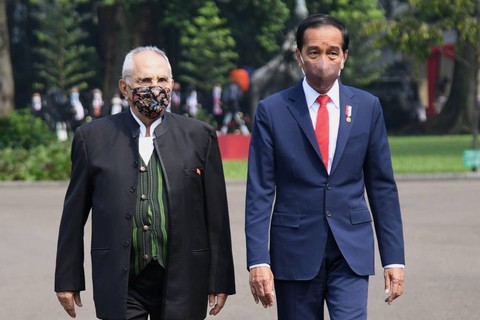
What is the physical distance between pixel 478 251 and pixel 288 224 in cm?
753

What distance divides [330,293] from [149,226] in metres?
0.74

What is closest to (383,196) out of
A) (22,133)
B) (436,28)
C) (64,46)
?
(436,28)

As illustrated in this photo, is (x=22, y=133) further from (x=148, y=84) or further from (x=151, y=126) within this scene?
(x=148, y=84)

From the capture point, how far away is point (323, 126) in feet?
17.3

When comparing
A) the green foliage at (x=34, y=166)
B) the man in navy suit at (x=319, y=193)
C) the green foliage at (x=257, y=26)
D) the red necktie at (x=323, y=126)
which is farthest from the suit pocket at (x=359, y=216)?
the green foliage at (x=257, y=26)

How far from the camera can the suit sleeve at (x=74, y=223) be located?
5168 millimetres

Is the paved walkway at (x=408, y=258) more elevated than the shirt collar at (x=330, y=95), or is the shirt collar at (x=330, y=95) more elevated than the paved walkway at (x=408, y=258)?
the shirt collar at (x=330, y=95)

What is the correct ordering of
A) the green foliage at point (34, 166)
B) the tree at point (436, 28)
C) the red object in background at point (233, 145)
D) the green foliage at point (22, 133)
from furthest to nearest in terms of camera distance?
the red object in background at point (233, 145)
the green foliage at point (22, 133)
the tree at point (436, 28)
the green foliage at point (34, 166)

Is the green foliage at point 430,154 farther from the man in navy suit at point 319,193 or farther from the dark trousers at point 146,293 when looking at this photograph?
the dark trousers at point 146,293

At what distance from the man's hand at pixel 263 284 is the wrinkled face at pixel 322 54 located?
0.77 meters

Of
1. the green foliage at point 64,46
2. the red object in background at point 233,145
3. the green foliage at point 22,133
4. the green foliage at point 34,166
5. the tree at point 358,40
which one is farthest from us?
the green foliage at point 64,46

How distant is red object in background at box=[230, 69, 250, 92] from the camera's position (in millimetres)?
50156

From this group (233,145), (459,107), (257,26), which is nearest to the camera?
(233,145)

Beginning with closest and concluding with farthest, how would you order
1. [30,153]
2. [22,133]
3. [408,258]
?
[408,258], [30,153], [22,133]
